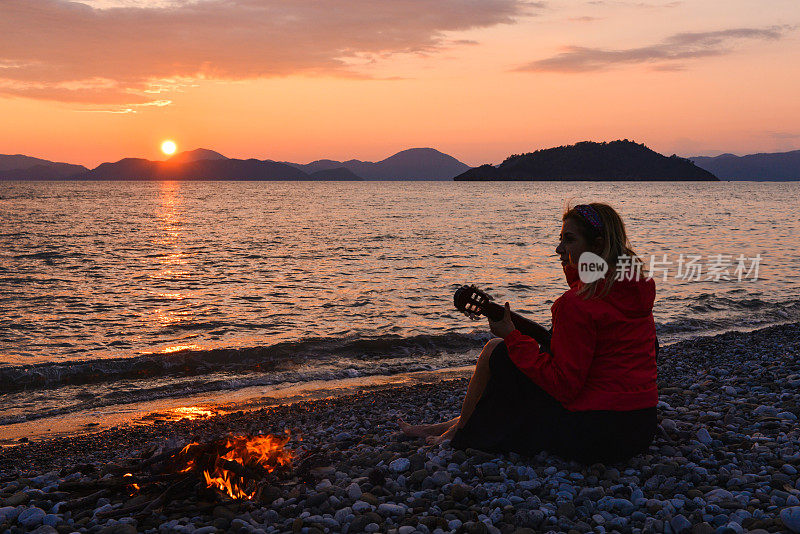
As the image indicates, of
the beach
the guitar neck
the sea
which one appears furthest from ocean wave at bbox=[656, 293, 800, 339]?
the guitar neck

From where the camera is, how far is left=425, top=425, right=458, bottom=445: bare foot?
6.34 metres

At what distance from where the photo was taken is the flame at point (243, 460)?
5406 millimetres

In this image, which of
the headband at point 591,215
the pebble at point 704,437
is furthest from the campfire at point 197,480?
the pebble at point 704,437

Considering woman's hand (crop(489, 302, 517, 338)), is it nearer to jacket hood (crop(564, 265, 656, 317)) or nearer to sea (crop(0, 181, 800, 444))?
jacket hood (crop(564, 265, 656, 317))

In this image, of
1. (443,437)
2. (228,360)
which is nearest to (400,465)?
(443,437)

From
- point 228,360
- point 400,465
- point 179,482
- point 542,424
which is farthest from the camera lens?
point 228,360

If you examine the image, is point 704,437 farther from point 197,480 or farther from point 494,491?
point 197,480

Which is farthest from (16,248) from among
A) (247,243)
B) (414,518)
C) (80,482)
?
(414,518)

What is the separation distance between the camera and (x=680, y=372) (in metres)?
11.1

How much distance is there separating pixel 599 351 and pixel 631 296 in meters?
0.53

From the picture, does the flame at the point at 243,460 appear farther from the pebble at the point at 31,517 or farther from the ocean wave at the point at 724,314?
the ocean wave at the point at 724,314

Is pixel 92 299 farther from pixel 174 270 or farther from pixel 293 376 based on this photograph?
pixel 293 376

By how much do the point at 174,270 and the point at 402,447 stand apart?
26053 millimetres

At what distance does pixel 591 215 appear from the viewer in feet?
16.3
